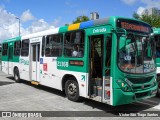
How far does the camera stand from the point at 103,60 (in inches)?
303

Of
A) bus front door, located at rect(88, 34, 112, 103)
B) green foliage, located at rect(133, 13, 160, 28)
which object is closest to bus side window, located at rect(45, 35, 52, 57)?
bus front door, located at rect(88, 34, 112, 103)

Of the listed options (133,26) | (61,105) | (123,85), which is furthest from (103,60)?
(61,105)

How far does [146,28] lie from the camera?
834cm

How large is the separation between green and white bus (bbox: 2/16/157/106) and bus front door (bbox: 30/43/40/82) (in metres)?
0.76

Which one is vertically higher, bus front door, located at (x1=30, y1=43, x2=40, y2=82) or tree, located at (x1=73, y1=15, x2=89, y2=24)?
tree, located at (x1=73, y1=15, x2=89, y2=24)

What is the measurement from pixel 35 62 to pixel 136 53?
6.02 metres

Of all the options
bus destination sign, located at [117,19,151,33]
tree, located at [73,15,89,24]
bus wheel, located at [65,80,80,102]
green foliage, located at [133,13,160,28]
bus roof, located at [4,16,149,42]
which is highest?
tree, located at [73,15,89,24]

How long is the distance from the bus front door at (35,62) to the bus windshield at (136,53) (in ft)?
18.3

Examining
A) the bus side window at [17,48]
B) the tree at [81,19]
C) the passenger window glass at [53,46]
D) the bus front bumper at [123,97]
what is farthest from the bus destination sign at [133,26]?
the tree at [81,19]

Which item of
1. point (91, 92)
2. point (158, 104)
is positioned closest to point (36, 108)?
point (91, 92)

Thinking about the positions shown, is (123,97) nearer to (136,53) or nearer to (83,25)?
(136,53)

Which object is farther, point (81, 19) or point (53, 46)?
point (81, 19)

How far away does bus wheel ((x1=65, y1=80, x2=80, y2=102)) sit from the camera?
29.8 feet

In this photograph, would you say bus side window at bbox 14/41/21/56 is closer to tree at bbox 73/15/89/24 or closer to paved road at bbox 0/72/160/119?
paved road at bbox 0/72/160/119
